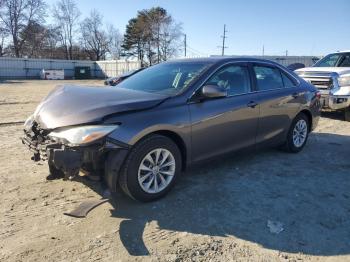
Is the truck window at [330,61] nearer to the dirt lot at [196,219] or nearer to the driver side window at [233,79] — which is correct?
the dirt lot at [196,219]

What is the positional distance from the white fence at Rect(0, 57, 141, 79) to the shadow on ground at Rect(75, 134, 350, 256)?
160ft

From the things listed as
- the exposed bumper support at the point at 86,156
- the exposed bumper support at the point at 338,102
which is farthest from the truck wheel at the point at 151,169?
the exposed bumper support at the point at 338,102

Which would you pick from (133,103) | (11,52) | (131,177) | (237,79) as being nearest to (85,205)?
(131,177)

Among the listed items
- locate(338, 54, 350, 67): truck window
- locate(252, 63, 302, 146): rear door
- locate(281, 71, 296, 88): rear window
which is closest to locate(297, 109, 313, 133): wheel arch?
locate(252, 63, 302, 146): rear door

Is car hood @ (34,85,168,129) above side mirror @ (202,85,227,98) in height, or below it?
below

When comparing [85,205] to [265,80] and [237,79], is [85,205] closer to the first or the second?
[237,79]

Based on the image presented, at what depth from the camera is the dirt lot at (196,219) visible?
3.39 meters

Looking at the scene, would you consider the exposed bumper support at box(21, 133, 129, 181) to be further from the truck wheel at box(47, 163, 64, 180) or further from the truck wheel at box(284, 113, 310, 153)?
the truck wheel at box(284, 113, 310, 153)

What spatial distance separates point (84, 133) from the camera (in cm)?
381

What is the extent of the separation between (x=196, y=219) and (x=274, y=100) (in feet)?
9.00

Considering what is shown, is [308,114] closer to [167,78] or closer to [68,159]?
[167,78]

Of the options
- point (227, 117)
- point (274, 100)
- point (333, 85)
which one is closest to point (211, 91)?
point (227, 117)

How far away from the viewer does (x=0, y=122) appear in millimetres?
9750

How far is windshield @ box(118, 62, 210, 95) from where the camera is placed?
4.86m
